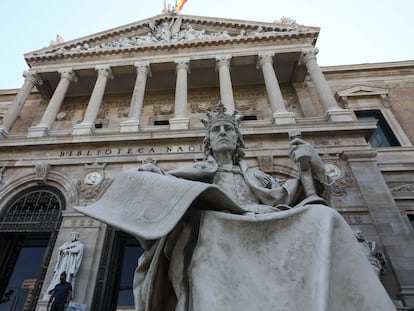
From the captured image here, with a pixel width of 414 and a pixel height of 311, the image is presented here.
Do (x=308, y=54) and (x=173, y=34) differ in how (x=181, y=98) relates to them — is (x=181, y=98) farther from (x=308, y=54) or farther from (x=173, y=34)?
(x=308, y=54)

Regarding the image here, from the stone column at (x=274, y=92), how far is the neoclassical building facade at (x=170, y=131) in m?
0.06

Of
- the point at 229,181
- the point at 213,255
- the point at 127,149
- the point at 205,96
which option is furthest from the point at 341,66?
the point at 213,255

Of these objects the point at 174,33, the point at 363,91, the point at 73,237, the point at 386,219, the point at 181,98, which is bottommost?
the point at 73,237

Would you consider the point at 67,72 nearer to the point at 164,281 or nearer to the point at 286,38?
the point at 286,38

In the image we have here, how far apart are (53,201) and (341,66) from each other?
15.3m

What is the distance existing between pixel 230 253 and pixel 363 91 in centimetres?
1529

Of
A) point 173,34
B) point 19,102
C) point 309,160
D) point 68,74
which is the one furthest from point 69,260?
point 173,34

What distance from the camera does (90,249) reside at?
25.5ft

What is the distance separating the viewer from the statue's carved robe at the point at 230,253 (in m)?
1.60

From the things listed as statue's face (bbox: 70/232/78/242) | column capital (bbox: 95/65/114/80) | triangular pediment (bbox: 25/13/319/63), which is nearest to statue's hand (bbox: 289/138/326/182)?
statue's face (bbox: 70/232/78/242)

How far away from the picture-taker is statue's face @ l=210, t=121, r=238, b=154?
10.2 feet

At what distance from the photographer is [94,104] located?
12375 millimetres

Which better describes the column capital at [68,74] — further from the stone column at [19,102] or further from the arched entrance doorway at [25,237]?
the arched entrance doorway at [25,237]

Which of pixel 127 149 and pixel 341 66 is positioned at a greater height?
pixel 341 66
